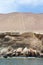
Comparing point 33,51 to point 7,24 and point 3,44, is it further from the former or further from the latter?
point 7,24

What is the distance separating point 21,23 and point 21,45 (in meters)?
44.4

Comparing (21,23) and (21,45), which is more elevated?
(21,23)

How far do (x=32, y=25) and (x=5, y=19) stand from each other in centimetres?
1156

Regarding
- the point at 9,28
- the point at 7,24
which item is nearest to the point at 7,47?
the point at 9,28

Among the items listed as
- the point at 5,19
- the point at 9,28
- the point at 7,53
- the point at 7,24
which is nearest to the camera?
the point at 7,53

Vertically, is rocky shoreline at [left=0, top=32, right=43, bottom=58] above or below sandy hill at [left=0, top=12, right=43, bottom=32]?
below

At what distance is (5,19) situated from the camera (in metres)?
114

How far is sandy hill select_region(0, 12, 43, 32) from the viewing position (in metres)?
Result: 101

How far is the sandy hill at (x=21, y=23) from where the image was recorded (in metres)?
101

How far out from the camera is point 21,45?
63219 millimetres

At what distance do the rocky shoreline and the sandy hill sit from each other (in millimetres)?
31636

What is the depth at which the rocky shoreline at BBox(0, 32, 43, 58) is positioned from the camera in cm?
5838

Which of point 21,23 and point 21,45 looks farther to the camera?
point 21,23

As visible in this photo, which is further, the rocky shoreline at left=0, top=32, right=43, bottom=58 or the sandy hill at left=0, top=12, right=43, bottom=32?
the sandy hill at left=0, top=12, right=43, bottom=32
